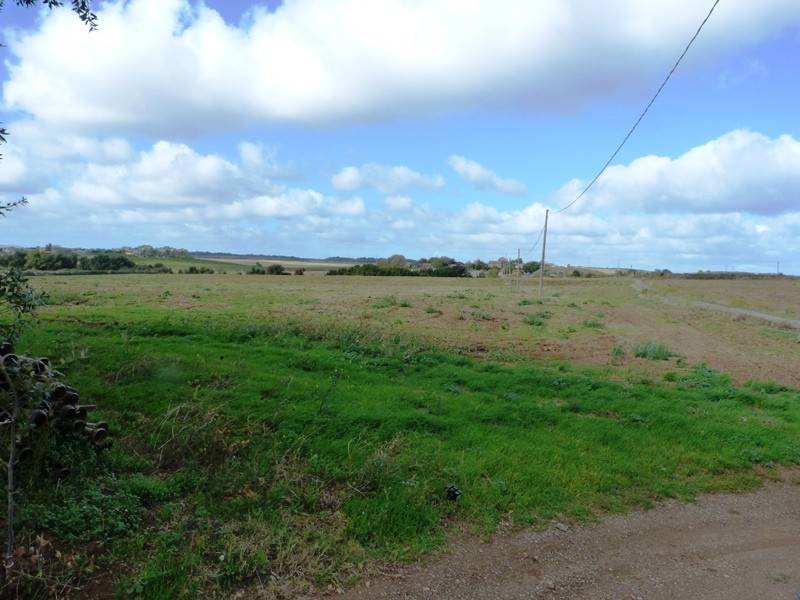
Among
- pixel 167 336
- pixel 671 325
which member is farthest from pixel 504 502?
pixel 671 325

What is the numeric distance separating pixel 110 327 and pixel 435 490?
10.5 meters

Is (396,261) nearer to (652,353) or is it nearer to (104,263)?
(104,263)

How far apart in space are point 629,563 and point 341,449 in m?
3.10

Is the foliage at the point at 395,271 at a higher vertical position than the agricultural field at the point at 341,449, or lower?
higher

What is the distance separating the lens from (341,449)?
6.41m

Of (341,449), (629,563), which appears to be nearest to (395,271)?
(341,449)

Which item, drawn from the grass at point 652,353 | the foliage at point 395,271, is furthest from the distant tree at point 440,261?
the grass at point 652,353

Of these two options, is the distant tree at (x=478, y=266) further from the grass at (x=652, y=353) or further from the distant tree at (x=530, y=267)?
the grass at (x=652, y=353)

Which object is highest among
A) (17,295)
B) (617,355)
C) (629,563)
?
(17,295)

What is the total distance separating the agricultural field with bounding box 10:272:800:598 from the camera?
446 cm

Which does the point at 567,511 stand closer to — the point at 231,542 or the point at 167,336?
the point at 231,542

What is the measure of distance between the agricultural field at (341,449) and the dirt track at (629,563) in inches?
9.6

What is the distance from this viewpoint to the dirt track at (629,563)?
4277mm

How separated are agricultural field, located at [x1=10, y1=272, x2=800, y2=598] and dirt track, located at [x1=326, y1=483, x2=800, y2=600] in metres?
0.25
